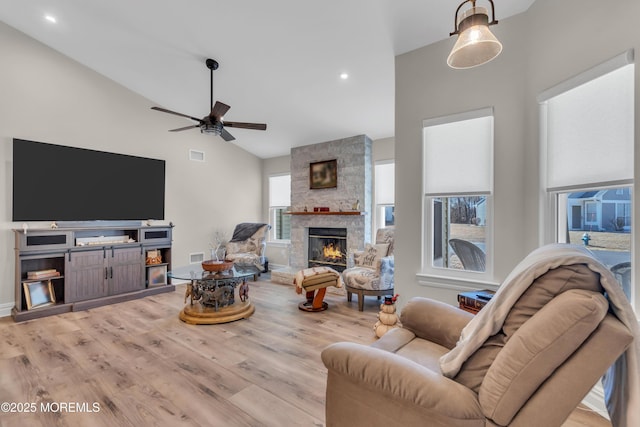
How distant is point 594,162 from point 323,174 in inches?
164

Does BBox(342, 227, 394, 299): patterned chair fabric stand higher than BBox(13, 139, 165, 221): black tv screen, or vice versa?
BBox(13, 139, 165, 221): black tv screen

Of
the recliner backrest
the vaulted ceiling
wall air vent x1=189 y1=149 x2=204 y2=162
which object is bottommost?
the recliner backrest

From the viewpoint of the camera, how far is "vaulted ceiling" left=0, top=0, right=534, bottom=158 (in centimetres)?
280

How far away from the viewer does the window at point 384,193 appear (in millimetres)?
5250

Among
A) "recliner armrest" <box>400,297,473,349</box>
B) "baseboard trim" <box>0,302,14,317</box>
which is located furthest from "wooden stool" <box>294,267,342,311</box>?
"baseboard trim" <box>0,302,14,317</box>

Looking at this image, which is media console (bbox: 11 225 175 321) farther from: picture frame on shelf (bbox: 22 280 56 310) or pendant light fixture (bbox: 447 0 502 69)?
pendant light fixture (bbox: 447 0 502 69)

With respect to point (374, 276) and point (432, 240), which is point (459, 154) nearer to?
point (432, 240)

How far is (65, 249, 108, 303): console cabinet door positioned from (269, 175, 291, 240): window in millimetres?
3457

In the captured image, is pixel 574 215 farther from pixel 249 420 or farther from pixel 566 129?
pixel 249 420

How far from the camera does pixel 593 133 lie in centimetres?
196

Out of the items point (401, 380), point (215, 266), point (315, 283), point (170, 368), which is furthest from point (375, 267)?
point (401, 380)

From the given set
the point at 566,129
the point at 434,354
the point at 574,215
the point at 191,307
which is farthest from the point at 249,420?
the point at 566,129

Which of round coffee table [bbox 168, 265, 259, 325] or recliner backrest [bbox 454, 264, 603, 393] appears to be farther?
round coffee table [bbox 168, 265, 259, 325]

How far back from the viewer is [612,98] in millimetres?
1839
